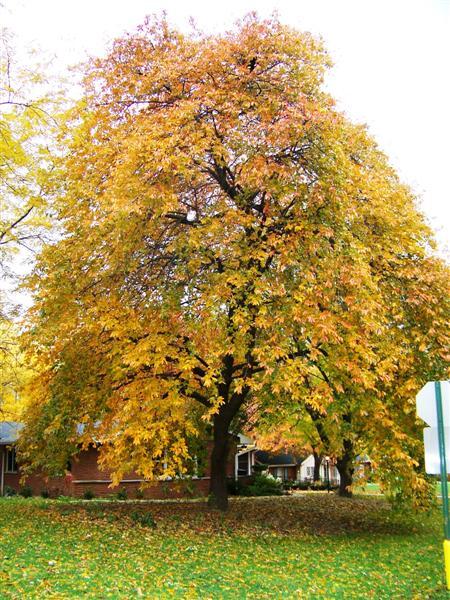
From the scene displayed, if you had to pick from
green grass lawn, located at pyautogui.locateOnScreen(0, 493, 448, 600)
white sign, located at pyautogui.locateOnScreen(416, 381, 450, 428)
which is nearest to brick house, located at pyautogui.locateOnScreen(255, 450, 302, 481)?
green grass lawn, located at pyautogui.locateOnScreen(0, 493, 448, 600)

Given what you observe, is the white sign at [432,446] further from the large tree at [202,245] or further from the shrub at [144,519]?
the shrub at [144,519]

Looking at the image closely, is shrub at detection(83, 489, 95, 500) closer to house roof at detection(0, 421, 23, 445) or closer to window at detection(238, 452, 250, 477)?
house roof at detection(0, 421, 23, 445)

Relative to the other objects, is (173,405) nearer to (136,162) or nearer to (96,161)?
(136,162)

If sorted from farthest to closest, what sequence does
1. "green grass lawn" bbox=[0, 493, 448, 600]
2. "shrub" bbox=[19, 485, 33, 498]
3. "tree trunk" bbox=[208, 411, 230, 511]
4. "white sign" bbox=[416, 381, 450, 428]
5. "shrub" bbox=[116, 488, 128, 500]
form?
"shrub" bbox=[19, 485, 33, 498], "shrub" bbox=[116, 488, 128, 500], "tree trunk" bbox=[208, 411, 230, 511], "green grass lawn" bbox=[0, 493, 448, 600], "white sign" bbox=[416, 381, 450, 428]

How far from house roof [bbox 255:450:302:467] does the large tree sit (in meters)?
25.6

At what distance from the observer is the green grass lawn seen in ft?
27.7

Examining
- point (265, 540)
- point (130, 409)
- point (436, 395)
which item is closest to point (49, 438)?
point (130, 409)

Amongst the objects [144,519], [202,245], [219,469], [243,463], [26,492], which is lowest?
[26,492]

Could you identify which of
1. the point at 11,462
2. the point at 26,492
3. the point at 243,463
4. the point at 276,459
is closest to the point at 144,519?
the point at 26,492

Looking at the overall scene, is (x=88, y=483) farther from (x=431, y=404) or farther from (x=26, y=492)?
(x=431, y=404)

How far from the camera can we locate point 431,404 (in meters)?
8.30

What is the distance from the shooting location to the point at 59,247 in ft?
45.1

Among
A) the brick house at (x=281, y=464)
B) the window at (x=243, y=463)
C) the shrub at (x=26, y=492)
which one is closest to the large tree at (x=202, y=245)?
the shrub at (x=26, y=492)

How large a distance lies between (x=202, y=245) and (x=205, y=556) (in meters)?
6.35
